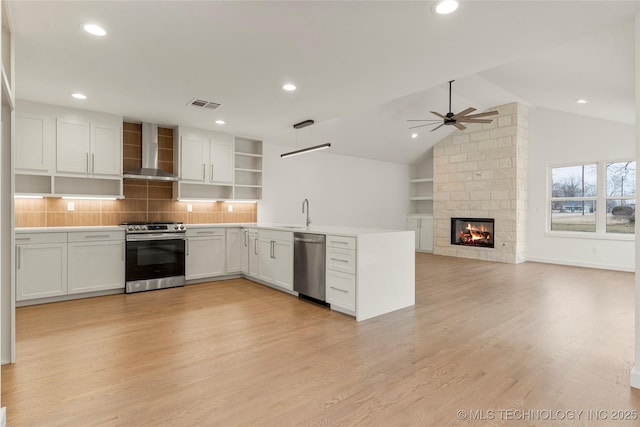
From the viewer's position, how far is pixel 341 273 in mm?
3768

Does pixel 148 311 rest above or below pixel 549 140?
below

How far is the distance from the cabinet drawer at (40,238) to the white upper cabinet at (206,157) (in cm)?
180

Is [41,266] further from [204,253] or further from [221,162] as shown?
[221,162]

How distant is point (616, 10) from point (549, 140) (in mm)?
5892

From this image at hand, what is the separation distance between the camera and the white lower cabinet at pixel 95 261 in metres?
4.31

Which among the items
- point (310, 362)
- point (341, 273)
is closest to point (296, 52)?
point (341, 273)

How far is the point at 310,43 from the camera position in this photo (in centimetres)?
271

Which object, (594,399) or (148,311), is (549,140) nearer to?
(594,399)

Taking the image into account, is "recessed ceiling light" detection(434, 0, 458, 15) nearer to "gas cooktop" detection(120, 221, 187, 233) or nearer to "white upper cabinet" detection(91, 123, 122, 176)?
"gas cooktop" detection(120, 221, 187, 233)

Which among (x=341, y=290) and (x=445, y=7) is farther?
(x=341, y=290)

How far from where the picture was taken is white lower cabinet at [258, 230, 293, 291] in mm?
4605

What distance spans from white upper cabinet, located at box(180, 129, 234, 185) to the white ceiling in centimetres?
54

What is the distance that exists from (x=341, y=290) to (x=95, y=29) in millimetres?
3249

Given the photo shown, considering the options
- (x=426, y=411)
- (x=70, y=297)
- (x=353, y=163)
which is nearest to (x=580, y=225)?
(x=353, y=163)
